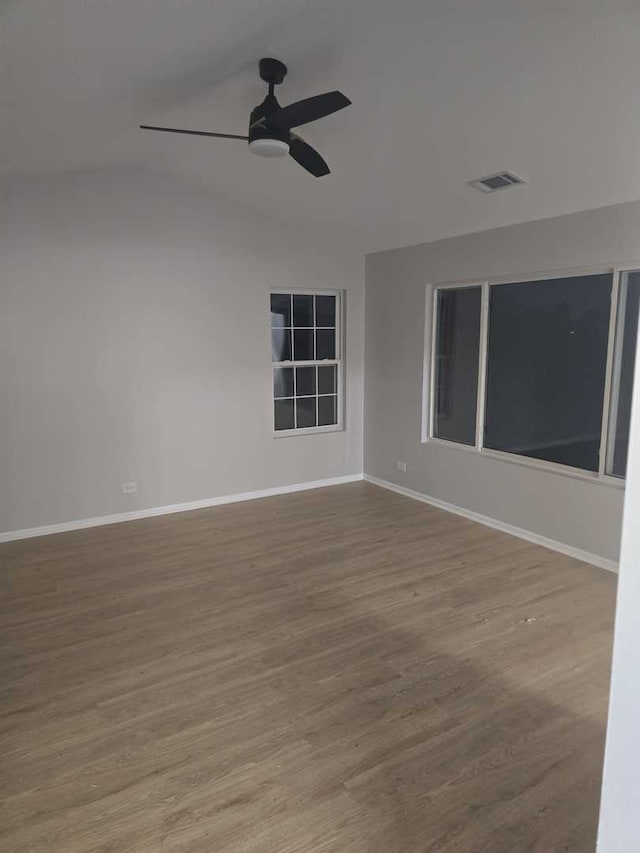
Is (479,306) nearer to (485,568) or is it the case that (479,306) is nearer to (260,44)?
(485,568)

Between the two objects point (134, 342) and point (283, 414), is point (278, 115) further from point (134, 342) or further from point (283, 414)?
point (283, 414)

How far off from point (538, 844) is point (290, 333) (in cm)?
470

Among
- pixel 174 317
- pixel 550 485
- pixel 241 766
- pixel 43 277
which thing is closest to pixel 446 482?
pixel 550 485

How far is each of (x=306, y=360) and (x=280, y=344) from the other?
35 cm

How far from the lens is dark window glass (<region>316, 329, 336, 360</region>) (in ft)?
19.5

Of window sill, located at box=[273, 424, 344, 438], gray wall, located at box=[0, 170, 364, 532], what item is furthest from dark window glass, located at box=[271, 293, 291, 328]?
window sill, located at box=[273, 424, 344, 438]

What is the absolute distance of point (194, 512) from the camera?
5.22m

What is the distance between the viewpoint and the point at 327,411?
6109 mm

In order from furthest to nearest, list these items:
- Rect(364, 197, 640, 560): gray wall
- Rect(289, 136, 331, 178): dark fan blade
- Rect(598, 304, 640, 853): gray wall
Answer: Rect(364, 197, 640, 560): gray wall → Rect(289, 136, 331, 178): dark fan blade → Rect(598, 304, 640, 853): gray wall

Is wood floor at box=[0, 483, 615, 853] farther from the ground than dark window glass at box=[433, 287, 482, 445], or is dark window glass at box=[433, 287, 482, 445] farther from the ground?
dark window glass at box=[433, 287, 482, 445]

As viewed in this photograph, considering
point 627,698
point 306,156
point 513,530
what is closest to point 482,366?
point 513,530

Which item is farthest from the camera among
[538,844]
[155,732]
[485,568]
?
[485,568]

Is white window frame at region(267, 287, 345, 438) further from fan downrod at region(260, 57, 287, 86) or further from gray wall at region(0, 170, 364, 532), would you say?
fan downrod at region(260, 57, 287, 86)

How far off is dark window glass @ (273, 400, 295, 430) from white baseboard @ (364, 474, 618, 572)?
1.23m
